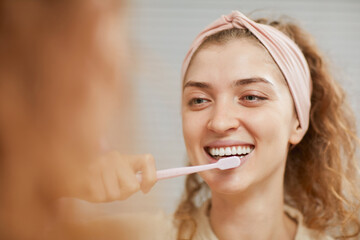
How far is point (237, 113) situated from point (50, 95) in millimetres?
804

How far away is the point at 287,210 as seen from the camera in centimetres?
138

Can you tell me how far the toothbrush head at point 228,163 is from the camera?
3.46 feet

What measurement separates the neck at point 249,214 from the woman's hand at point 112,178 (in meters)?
0.47

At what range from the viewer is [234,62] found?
1091mm

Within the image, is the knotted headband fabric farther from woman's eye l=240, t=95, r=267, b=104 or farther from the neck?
the neck

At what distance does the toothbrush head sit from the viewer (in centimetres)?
106

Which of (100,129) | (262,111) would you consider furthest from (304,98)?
(100,129)

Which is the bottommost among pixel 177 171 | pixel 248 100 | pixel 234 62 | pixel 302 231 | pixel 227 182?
pixel 302 231

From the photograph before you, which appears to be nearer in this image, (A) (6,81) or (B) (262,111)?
(A) (6,81)

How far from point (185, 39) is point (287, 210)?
965mm

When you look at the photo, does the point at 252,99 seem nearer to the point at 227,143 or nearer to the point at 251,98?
the point at 251,98

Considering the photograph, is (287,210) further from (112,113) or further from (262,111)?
(112,113)

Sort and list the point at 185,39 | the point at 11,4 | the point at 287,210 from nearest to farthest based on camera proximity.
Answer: the point at 11,4
the point at 287,210
the point at 185,39

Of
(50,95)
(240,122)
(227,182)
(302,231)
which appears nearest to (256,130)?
(240,122)
